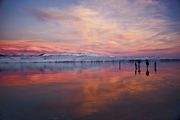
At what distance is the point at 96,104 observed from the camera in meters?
7.11

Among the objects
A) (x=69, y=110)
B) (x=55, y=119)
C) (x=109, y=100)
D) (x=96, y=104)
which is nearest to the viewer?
(x=55, y=119)

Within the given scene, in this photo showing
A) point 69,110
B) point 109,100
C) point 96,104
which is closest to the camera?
point 69,110

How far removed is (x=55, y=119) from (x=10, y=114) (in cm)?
130

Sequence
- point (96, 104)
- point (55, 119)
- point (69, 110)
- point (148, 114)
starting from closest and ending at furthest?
point (55, 119), point (148, 114), point (69, 110), point (96, 104)

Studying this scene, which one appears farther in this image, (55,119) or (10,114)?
(10,114)

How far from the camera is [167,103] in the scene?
7293mm

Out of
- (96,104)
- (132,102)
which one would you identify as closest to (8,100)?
(96,104)

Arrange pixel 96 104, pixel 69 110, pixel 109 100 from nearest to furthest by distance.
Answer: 1. pixel 69 110
2. pixel 96 104
3. pixel 109 100

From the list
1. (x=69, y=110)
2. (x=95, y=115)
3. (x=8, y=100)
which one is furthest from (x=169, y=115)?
(x=8, y=100)

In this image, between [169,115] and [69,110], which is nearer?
[169,115]

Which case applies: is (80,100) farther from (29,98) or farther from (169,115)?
(169,115)

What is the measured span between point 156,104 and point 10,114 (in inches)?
160

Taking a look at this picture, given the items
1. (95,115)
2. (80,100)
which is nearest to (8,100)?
(80,100)

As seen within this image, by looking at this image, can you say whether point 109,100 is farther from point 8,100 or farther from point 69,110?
point 8,100
